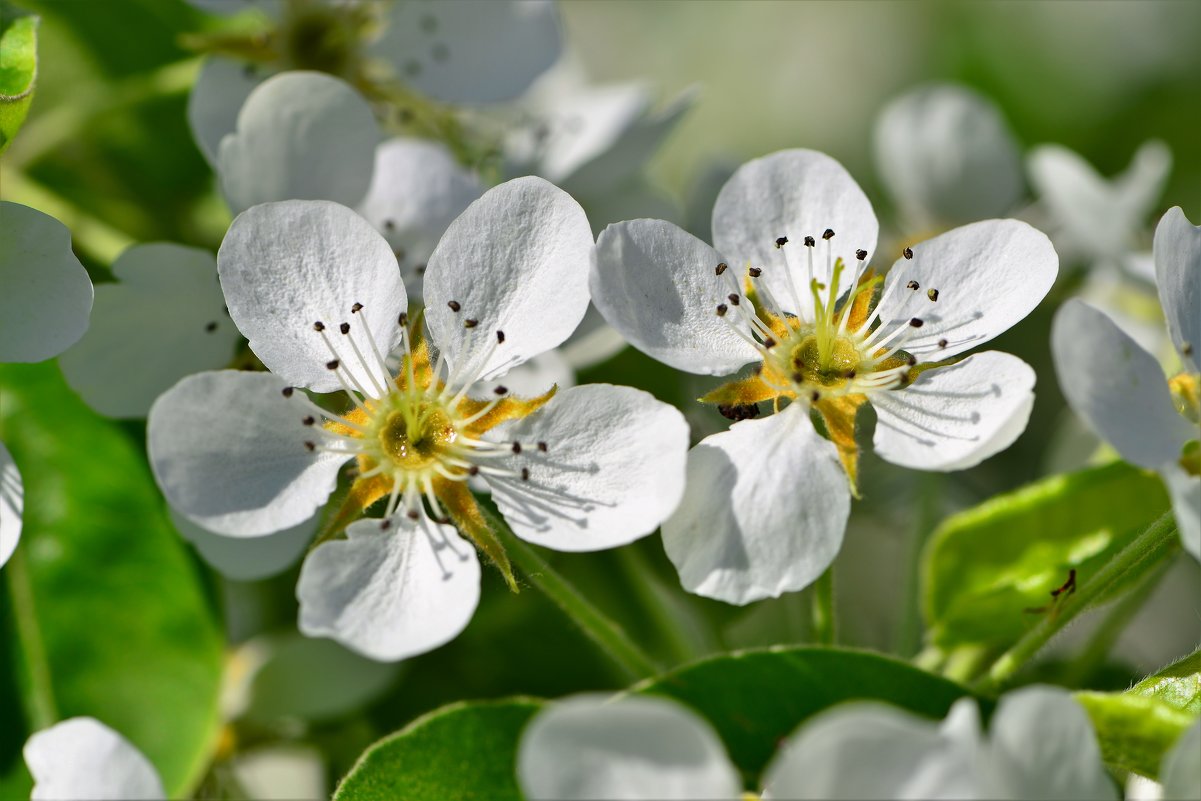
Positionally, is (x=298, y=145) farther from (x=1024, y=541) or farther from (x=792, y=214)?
(x=1024, y=541)

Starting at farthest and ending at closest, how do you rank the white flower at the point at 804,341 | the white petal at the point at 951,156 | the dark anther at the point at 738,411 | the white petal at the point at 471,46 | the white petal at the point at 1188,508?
1. the white petal at the point at 951,156
2. the white petal at the point at 471,46
3. the dark anther at the point at 738,411
4. the white flower at the point at 804,341
5. the white petal at the point at 1188,508

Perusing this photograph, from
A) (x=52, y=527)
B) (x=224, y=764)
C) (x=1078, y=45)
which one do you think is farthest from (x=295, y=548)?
(x=1078, y=45)

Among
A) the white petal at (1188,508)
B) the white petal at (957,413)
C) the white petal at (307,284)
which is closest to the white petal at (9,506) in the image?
the white petal at (307,284)

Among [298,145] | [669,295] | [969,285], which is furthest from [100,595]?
[969,285]

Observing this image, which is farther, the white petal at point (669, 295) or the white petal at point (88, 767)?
the white petal at point (669, 295)

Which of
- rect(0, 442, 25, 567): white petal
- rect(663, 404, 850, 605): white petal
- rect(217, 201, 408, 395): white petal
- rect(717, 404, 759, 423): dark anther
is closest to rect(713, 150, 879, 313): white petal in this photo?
rect(717, 404, 759, 423): dark anther

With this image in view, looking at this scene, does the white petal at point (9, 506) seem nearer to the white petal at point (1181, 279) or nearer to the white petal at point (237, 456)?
the white petal at point (237, 456)
